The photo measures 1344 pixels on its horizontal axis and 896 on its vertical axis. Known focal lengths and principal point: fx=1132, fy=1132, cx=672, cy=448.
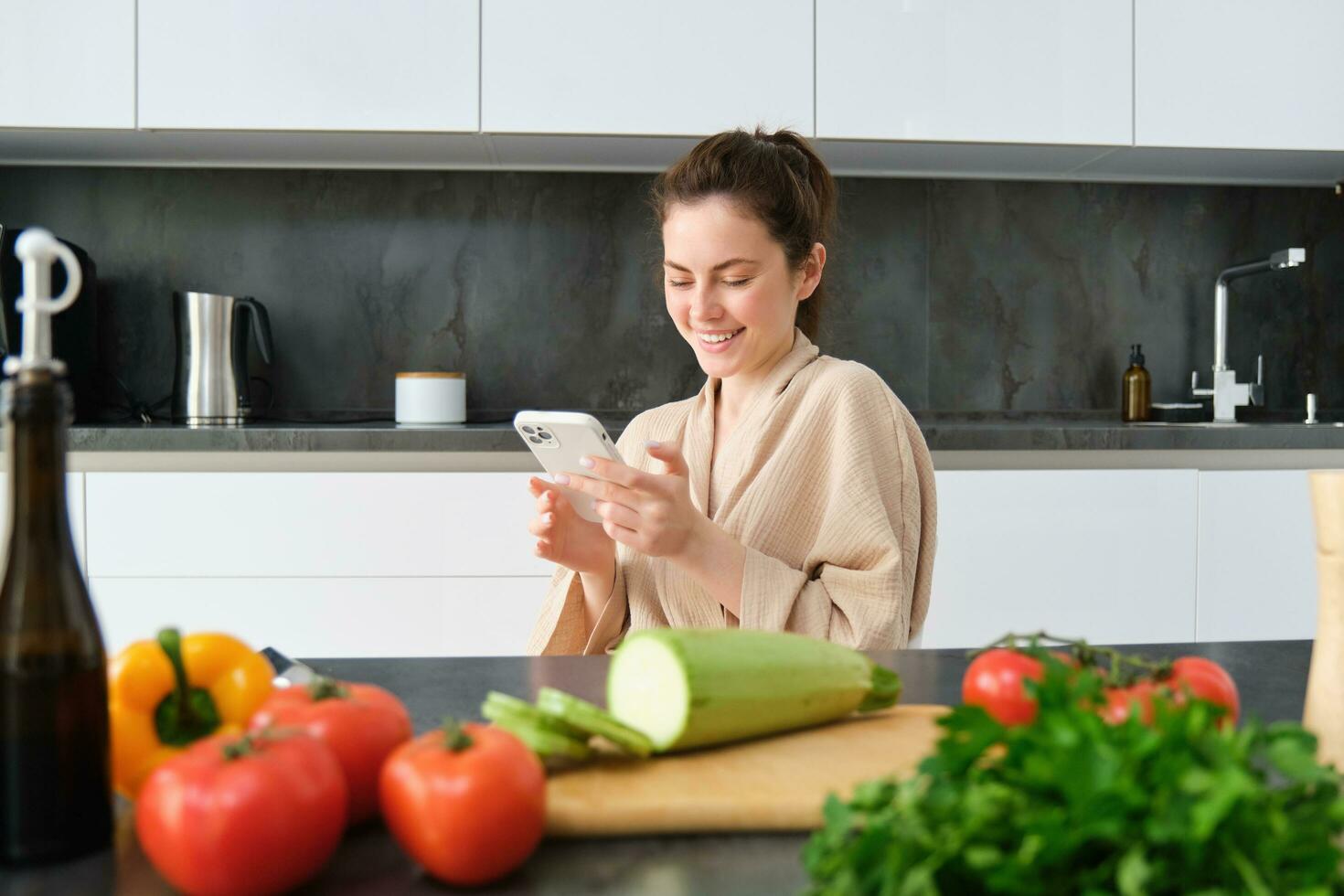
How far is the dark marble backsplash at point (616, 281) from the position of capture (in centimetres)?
287

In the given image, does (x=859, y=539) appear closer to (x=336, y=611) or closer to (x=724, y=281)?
(x=724, y=281)

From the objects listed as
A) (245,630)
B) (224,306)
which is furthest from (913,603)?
(224,306)

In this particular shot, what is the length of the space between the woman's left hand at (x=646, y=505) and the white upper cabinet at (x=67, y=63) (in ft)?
5.86

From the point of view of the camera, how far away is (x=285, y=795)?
489 millimetres

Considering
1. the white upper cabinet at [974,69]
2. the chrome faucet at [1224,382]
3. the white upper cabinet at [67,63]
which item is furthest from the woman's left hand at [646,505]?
the chrome faucet at [1224,382]

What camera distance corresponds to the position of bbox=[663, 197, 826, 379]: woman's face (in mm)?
1476

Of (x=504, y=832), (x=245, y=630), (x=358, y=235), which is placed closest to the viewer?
(x=504, y=832)

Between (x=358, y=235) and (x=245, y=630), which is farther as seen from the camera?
(x=358, y=235)

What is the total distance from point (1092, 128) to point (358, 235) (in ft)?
5.89

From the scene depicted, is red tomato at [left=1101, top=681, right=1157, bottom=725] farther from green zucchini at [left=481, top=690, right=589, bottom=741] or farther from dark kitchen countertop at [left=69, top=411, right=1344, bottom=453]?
dark kitchen countertop at [left=69, top=411, right=1344, bottom=453]

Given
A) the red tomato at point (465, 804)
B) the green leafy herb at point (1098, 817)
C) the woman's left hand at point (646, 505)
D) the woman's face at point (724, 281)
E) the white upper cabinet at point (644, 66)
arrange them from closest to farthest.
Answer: the green leafy herb at point (1098, 817)
the red tomato at point (465, 804)
the woman's left hand at point (646, 505)
the woman's face at point (724, 281)
the white upper cabinet at point (644, 66)

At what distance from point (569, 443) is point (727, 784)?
72cm

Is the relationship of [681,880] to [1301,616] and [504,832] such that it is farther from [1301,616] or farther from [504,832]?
[1301,616]

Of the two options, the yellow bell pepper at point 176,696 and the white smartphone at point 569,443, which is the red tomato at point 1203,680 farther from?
the white smartphone at point 569,443
